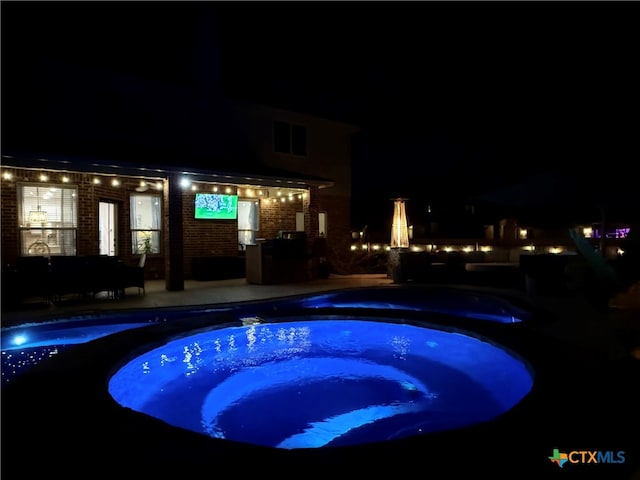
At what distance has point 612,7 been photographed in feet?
27.7

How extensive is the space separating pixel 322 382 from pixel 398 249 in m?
7.94

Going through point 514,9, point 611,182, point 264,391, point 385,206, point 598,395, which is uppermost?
point 514,9

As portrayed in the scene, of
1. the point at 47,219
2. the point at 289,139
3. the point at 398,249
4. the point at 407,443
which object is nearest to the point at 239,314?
the point at 407,443

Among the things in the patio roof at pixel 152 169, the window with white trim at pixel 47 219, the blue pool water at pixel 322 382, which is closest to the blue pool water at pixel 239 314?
the blue pool water at pixel 322 382

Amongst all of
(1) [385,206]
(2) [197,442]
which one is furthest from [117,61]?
(1) [385,206]

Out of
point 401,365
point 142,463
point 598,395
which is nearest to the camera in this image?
point 142,463

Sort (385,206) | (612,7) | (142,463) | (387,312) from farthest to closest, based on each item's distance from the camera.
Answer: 1. (385,206)
2. (612,7)
3. (387,312)
4. (142,463)

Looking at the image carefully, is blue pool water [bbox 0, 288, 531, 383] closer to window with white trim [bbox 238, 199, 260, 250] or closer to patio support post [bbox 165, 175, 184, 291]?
patio support post [bbox 165, 175, 184, 291]

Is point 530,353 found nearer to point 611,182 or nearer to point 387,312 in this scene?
point 387,312

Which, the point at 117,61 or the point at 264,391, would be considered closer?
the point at 264,391

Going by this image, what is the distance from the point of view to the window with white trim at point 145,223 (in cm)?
1156

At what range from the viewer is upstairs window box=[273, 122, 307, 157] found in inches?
529

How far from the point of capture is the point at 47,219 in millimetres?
9633

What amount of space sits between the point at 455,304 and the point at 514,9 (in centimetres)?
769
